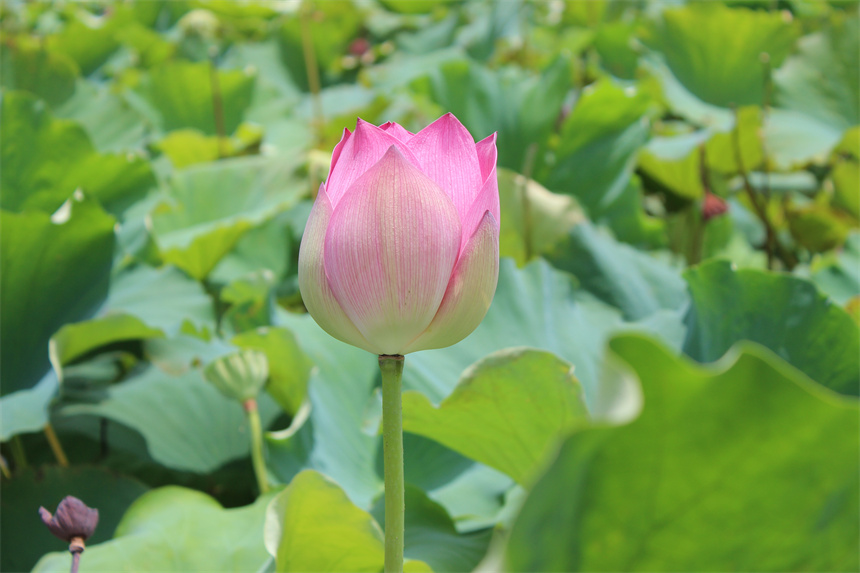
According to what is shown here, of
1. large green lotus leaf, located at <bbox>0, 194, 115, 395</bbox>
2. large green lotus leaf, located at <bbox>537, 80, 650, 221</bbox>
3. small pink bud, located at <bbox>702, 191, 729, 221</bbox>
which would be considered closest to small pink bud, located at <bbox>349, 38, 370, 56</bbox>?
large green lotus leaf, located at <bbox>537, 80, 650, 221</bbox>

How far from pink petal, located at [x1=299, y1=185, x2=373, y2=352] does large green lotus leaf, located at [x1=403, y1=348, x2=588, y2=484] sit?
142 millimetres

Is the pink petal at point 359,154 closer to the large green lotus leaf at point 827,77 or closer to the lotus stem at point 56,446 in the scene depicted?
the lotus stem at point 56,446

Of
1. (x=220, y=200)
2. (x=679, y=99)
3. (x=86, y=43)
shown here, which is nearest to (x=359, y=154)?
(x=220, y=200)

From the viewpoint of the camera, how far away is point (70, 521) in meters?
0.35

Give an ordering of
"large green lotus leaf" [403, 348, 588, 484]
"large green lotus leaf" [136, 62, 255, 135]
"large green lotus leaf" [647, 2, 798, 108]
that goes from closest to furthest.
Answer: "large green lotus leaf" [403, 348, 588, 484], "large green lotus leaf" [647, 2, 798, 108], "large green lotus leaf" [136, 62, 255, 135]

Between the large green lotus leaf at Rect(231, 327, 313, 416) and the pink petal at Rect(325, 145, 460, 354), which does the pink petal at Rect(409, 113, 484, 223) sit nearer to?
the pink petal at Rect(325, 145, 460, 354)

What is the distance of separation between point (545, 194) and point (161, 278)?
44 centimetres

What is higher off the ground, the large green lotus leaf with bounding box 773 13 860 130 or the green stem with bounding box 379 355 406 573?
the green stem with bounding box 379 355 406 573

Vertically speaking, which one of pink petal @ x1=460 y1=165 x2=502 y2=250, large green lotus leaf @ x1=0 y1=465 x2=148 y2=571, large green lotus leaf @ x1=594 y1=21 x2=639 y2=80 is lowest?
large green lotus leaf @ x1=594 y1=21 x2=639 y2=80

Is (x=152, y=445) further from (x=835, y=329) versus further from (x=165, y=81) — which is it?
(x=165, y=81)

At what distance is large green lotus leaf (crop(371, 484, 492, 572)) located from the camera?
0.48 metres

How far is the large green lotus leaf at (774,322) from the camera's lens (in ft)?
1.77

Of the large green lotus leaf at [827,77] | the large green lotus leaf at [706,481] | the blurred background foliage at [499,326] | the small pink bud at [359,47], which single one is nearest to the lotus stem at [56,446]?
the blurred background foliage at [499,326]

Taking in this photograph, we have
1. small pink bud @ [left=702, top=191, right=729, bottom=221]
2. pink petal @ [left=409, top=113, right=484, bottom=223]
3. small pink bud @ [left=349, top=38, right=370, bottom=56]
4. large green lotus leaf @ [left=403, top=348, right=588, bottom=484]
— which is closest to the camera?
pink petal @ [left=409, top=113, right=484, bottom=223]
